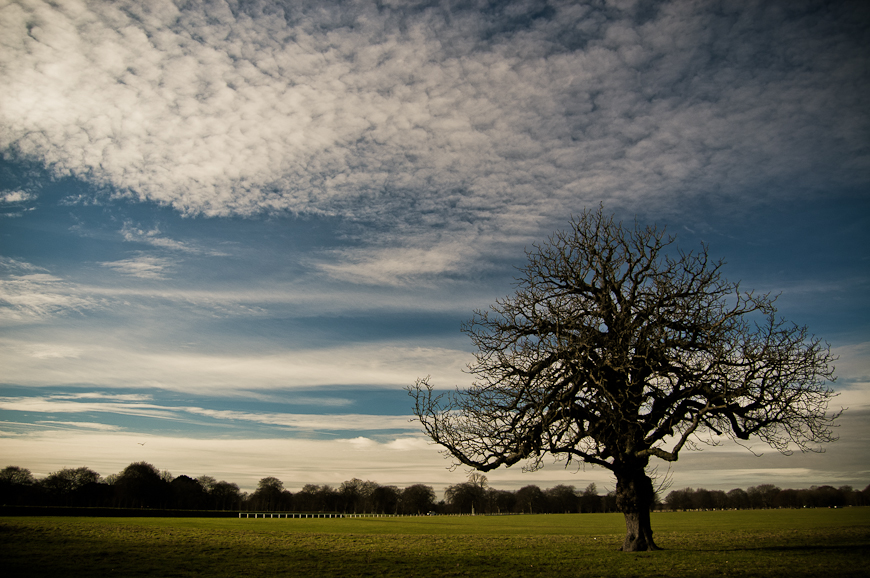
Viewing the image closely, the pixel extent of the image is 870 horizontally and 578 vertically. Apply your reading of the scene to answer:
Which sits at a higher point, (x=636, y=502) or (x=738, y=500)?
(x=636, y=502)

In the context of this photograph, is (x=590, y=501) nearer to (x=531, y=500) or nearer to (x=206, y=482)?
(x=531, y=500)

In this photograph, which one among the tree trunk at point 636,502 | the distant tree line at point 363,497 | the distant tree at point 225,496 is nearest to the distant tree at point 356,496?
the distant tree line at point 363,497

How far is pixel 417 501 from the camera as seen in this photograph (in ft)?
523

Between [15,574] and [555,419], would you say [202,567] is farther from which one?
[555,419]

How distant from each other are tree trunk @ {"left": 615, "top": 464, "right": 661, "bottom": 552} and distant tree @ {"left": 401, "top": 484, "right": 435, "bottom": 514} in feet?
506

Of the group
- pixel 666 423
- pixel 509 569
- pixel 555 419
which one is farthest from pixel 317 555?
pixel 666 423

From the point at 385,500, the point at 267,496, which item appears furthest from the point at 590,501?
the point at 267,496

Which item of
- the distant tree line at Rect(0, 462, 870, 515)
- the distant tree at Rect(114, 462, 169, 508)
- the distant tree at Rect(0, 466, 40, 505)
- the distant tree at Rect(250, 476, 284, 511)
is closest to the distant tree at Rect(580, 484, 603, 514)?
the distant tree line at Rect(0, 462, 870, 515)

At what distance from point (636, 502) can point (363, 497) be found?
16576cm

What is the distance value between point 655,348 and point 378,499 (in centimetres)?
16351

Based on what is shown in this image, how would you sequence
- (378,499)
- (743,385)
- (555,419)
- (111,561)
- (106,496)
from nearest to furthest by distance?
(743,385), (555,419), (111,561), (106,496), (378,499)

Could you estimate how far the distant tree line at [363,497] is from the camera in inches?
4886

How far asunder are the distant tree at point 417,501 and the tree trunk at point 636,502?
15425 centimetres

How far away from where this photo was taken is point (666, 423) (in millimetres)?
17266
